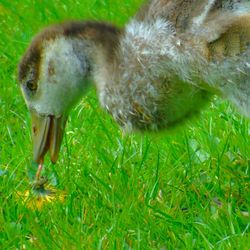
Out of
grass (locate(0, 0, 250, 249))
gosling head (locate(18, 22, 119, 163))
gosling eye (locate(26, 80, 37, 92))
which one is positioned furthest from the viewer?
gosling eye (locate(26, 80, 37, 92))

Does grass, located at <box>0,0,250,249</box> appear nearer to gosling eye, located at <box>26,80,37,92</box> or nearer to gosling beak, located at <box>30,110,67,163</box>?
gosling beak, located at <box>30,110,67,163</box>

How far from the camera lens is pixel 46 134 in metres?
5.43

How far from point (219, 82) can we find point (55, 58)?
0.90 meters

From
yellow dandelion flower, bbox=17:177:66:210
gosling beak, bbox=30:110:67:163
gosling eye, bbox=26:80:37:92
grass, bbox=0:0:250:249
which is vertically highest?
gosling eye, bbox=26:80:37:92

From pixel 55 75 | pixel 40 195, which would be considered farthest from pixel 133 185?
pixel 55 75

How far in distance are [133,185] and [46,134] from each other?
1.59 ft

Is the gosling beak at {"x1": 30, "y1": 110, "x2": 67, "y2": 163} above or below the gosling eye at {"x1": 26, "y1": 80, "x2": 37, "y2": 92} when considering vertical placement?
below

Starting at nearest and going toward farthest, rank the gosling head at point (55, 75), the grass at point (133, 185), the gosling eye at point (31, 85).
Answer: the grass at point (133, 185) → the gosling head at point (55, 75) → the gosling eye at point (31, 85)

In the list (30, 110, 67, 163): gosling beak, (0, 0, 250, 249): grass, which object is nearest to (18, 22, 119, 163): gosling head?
(30, 110, 67, 163): gosling beak

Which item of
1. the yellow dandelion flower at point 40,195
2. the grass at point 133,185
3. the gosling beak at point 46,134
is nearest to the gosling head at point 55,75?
the gosling beak at point 46,134

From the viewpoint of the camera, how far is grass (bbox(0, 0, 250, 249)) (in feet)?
16.1

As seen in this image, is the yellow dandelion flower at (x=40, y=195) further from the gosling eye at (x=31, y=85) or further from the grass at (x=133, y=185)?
the gosling eye at (x=31, y=85)

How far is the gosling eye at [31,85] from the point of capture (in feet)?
17.4

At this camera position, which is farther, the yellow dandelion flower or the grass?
the yellow dandelion flower
